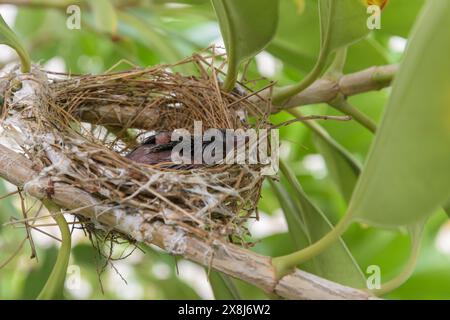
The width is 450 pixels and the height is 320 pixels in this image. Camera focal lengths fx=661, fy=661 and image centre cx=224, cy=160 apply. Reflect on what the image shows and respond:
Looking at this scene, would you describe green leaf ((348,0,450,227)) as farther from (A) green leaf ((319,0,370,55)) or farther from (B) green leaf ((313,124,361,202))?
(B) green leaf ((313,124,361,202))

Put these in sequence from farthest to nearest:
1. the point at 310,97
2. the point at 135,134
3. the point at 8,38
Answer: the point at 135,134, the point at 310,97, the point at 8,38

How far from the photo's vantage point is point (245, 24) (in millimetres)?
1002

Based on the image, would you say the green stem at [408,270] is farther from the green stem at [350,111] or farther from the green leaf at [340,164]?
the green leaf at [340,164]

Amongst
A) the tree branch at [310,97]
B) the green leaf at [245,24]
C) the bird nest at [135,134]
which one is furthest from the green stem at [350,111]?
the green leaf at [245,24]

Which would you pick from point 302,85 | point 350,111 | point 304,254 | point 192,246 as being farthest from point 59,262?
point 350,111

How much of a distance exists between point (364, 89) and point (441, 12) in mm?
591

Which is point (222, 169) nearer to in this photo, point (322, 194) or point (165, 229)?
point (165, 229)

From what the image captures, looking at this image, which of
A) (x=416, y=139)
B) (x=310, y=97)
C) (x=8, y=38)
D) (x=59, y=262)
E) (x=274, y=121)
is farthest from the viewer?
(x=274, y=121)

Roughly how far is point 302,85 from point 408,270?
1.19 ft

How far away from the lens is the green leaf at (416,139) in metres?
0.65

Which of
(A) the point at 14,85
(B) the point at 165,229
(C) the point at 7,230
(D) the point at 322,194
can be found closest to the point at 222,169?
(B) the point at 165,229

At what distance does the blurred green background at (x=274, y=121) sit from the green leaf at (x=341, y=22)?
0.43 metres

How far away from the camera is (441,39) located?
2.13ft

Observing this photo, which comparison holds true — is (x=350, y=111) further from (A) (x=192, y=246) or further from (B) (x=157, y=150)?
(A) (x=192, y=246)
